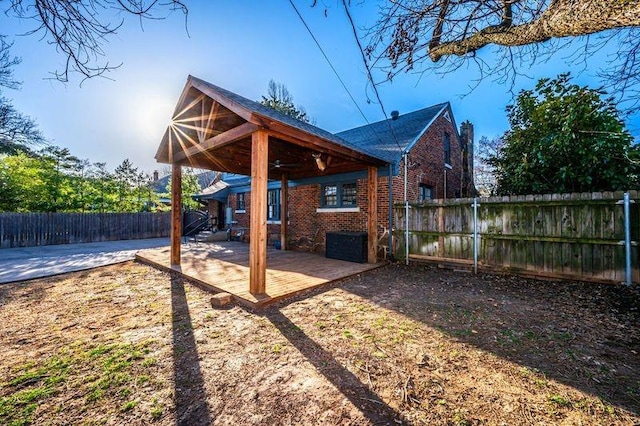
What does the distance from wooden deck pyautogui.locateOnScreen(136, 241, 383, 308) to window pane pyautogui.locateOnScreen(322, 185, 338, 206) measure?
2254 millimetres

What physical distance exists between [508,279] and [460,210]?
1.89 m

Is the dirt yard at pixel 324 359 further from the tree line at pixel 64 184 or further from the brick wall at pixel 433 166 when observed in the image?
the tree line at pixel 64 184

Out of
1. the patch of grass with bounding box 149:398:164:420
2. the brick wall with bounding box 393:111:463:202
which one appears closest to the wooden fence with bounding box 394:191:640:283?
the brick wall with bounding box 393:111:463:202

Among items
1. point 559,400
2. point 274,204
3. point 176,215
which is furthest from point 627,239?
point 274,204

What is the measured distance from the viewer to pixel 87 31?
7.61 ft

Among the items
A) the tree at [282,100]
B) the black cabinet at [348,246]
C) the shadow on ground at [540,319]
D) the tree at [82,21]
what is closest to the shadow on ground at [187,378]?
the shadow on ground at [540,319]

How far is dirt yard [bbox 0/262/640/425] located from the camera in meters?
1.90

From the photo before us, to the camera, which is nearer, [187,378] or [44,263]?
[187,378]

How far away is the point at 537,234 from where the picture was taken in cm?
550

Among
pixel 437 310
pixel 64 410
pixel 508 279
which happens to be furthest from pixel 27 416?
pixel 508 279

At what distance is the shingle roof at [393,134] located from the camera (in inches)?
330

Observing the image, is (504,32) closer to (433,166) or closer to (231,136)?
(231,136)

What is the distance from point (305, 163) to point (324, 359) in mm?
6290

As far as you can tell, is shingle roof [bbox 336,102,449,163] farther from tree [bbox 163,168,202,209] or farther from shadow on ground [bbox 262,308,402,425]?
tree [bbox 163,168,202,209]
